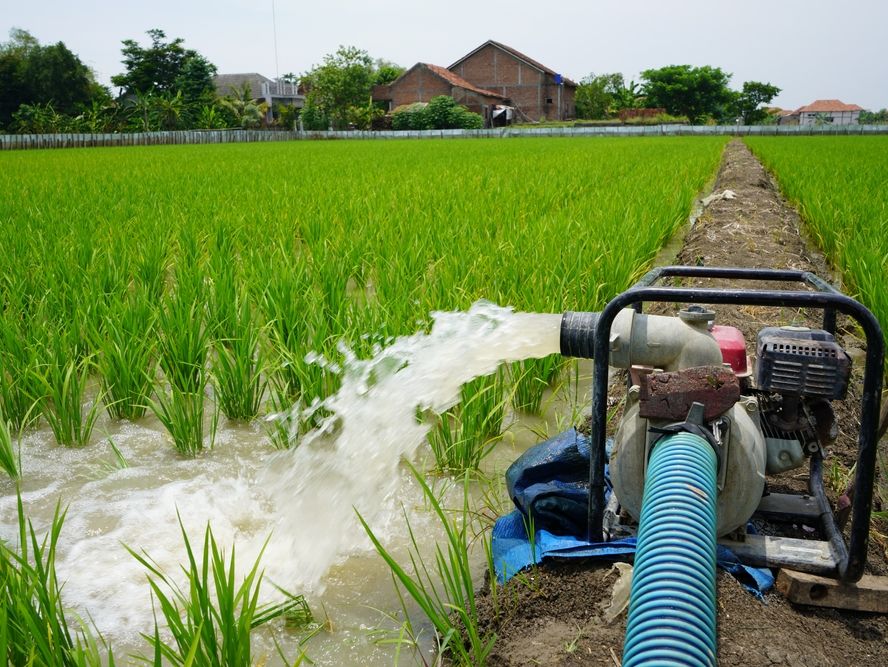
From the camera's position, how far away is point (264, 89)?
176 feet

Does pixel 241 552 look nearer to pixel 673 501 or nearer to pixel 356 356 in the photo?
pixel 356 356

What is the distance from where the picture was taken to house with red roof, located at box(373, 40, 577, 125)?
38.9 meters

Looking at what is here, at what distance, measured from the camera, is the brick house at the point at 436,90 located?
37.8 m

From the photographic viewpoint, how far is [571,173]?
27.8ft

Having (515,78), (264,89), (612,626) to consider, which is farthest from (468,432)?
(264,89)

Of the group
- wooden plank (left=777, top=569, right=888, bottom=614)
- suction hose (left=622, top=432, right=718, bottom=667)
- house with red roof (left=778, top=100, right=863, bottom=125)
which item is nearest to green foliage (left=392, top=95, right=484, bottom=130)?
wooden plank (left=777, top=569, right=888, bottom=614)

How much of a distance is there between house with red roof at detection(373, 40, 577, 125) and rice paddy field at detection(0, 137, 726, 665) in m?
36.3

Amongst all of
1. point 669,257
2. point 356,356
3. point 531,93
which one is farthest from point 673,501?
point 531,93

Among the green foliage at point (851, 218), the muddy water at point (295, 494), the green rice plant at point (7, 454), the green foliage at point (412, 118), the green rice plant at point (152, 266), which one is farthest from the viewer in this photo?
the green foliage at point (412, 118)

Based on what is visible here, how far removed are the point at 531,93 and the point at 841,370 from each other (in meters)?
41.7

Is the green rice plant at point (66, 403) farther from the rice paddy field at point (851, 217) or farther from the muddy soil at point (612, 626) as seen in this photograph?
the rice paddy field at point (851, 217)

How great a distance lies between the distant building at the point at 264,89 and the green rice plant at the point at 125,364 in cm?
5360

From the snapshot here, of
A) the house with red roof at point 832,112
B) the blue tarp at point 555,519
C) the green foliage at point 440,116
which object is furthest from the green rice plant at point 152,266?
the house with red roof at point 832,112

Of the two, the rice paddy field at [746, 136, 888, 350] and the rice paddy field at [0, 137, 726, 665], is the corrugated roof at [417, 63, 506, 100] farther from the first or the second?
the rice paddy field at [0, 137, 726, 665]
